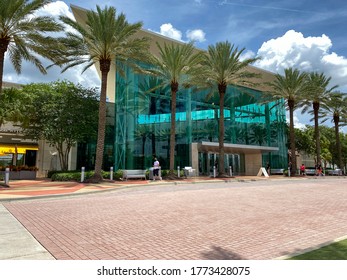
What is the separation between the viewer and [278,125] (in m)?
47.2

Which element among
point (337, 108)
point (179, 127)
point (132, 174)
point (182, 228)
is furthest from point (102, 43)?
point (337, 108)

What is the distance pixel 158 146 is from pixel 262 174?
13397 millimetres

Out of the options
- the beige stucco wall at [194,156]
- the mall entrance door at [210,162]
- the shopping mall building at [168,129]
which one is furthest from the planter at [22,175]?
the mall entrance door at [210,162]

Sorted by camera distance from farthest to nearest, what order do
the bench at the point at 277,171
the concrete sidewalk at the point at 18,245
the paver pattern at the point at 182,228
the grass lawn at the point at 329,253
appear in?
the bench at the point at 277,171
the paver pattern at the point at 182,228
the concrete sidewalk at the point at 18,245
the grass lawn at the point at 329,253

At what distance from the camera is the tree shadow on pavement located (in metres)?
5.05

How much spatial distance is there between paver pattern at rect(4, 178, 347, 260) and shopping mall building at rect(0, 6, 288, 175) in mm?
18652

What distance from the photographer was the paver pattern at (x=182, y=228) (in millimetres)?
5398

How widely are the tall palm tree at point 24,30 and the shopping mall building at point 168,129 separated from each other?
302 inches

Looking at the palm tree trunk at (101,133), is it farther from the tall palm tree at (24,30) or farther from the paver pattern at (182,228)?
the paver pattern at (182,228)

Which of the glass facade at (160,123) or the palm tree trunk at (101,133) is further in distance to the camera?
the glass facade at (160,123)

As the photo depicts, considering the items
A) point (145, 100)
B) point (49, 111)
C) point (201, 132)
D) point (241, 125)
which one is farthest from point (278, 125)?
point (49, 111)

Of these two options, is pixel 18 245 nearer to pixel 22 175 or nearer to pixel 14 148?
pixel 22 175

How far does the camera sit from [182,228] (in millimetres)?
7262

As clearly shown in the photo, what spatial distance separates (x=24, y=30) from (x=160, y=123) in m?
16.8
